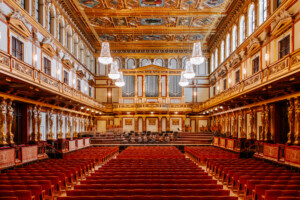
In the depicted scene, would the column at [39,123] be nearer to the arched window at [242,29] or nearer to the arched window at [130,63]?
the arched window at [242,29]

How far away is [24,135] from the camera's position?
1395 cm

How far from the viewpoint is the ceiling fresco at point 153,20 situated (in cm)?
2022

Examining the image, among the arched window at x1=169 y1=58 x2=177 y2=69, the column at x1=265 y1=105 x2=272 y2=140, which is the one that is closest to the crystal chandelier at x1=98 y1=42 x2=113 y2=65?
the column at x1=265 y1=105 x2=272 y2=140

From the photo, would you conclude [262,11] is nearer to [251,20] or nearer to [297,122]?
[251,20]

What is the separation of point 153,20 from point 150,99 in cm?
1026

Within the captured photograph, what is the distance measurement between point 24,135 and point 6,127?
2130 millimetres

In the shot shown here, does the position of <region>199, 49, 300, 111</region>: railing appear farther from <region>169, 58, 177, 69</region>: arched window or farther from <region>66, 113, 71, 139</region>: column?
<region>169, 58, 177, 69</region>: arched window

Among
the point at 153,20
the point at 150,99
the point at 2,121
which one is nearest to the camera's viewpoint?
the point at 2,121

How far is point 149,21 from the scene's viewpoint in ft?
79.2

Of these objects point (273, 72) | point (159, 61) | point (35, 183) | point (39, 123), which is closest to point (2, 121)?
point (39, 123)

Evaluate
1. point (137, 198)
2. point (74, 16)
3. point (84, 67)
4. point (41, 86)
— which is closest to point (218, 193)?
point (137, 198)

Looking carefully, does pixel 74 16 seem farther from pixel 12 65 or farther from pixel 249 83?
pixel 249 83

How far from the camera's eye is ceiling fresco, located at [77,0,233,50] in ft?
66.3

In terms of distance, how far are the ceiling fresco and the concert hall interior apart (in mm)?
133
